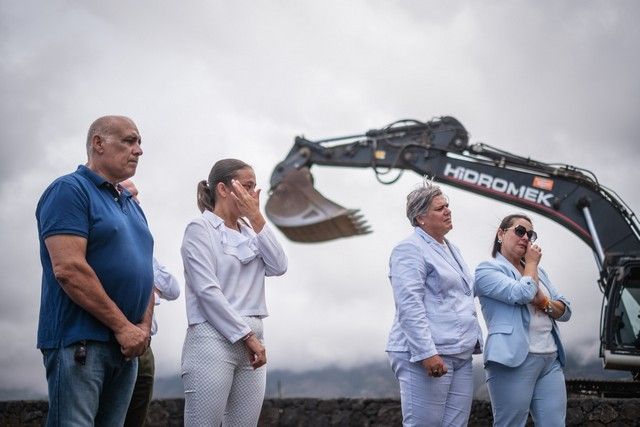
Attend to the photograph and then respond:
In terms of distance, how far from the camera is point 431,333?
3.52 meters

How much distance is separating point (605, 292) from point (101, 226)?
649 cm

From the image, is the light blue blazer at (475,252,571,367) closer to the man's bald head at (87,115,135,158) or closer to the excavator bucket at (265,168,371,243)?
the man's bald head at (87,115,135,158)

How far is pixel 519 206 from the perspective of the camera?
32.4 feet

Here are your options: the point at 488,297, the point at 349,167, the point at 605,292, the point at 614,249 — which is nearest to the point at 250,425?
the point at 488,297

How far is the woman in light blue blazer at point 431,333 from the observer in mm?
3436

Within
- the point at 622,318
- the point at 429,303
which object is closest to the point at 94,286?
the point at 429,303

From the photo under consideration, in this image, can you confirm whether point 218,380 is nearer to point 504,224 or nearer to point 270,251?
point 270,251

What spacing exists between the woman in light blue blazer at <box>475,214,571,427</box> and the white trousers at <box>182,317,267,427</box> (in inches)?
51.0

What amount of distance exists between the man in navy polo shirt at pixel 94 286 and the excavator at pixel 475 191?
20.4 ft

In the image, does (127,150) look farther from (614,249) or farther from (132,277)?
(614,249)

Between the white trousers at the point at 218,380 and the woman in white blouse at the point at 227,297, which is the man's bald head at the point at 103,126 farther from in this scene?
the white trousers at the point at 218,380

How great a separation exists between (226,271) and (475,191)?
24.0 feet

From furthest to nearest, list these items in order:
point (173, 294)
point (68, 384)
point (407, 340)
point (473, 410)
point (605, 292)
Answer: point (605, 292), point (473, 410), point (173, 294), point (407, 340), point (68, 384)

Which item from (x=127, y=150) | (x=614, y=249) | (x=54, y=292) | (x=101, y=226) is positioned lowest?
(x=54, y=292)
